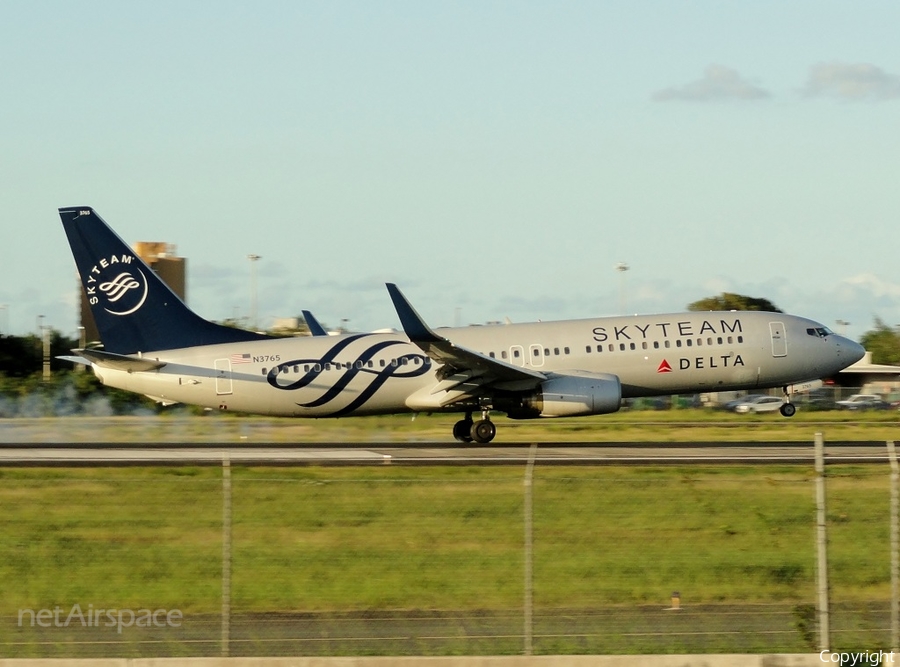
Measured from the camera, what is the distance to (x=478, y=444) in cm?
3422

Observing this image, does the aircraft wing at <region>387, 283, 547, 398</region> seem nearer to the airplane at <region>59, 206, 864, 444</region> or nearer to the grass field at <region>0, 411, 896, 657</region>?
the airplane at <region>59, 206, 864, 444</region>

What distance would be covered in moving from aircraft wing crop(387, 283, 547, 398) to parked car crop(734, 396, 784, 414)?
38737mm

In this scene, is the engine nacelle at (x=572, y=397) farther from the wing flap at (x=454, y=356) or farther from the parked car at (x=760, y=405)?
the parked car at (x=760, y=405)

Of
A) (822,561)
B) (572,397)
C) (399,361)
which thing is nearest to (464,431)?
(399,361)

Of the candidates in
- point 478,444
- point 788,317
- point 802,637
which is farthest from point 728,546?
point 788,317

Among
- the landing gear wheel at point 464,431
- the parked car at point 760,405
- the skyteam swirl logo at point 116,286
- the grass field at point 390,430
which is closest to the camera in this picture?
the landing gear wheel at point 464,431

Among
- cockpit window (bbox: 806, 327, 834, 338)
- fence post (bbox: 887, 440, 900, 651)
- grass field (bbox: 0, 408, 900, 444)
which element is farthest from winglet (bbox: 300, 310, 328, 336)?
fence post (bbox: 887, 440, 900, 651)

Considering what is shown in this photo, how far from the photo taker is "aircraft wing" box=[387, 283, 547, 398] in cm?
3150

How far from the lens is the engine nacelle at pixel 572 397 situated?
108ft

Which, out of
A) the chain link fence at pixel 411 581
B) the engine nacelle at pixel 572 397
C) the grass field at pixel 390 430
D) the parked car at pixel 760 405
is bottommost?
the chain link fence at pixel 411 581

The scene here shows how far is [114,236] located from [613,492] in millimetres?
20998

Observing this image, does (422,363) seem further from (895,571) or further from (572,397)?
(895,571)

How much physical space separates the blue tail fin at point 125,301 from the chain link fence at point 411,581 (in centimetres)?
1930

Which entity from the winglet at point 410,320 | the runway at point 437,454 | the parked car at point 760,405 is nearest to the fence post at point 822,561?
the runway at point 437,454
